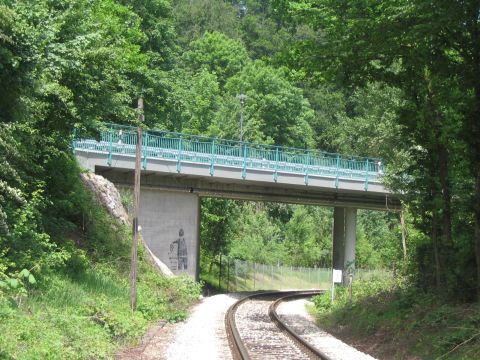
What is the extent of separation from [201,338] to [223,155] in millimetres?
18196

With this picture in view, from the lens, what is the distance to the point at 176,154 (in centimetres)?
3216

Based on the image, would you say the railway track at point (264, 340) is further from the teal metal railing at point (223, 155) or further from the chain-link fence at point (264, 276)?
the chain-link fence at point (264, 276)

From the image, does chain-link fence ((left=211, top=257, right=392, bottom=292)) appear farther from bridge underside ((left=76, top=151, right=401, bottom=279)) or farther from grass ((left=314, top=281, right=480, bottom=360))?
grass ((left=314, top=281, right=480, bottom=360))

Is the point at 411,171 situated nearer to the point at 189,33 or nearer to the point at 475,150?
the point at 475,150

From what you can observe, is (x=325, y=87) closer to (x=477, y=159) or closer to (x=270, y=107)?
(x=477, y=159)

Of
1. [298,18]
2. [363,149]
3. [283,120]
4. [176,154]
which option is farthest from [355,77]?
[283,120]

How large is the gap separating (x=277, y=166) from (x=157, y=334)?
758 inches

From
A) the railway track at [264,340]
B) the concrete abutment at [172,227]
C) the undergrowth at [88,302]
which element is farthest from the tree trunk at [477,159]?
the concrete abutment at [172,227]

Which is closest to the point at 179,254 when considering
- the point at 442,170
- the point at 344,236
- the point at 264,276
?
the point at 344,236

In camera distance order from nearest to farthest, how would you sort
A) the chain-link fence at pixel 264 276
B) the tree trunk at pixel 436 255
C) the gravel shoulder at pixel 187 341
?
1. the gravel shoulder at pixel 187 341
2. the tree trunk at pixel 436 255
3. the chain-link fence at pixel 264 276

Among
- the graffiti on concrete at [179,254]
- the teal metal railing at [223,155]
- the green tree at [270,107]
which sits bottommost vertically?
the graffiti on concrete at [179,254]

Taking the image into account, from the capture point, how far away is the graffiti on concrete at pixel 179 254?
3478 cm

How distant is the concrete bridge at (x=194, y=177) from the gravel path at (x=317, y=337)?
6.68 meters

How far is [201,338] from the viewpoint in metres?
16.3
